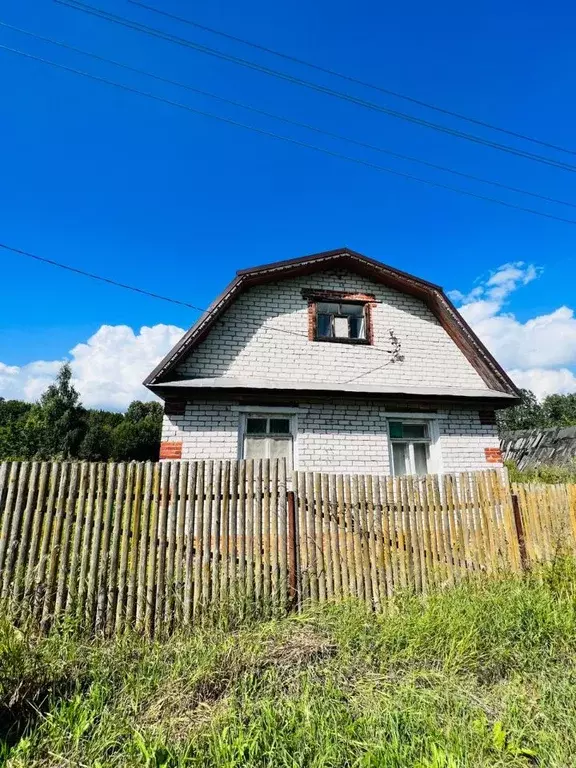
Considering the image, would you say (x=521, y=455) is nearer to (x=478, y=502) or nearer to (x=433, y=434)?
(x=433, y=434)

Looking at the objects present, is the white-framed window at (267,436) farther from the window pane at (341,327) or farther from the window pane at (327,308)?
the window pane at (327,308)

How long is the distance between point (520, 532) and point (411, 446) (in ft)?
10.9

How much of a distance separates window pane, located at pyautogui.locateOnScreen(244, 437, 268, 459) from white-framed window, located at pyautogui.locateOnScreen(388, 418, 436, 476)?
265cm

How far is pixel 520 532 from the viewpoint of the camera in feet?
16.1

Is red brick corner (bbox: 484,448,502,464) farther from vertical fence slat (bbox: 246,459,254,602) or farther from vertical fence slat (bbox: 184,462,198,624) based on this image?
vertical fence slat (bbox: 184,462,198,624)

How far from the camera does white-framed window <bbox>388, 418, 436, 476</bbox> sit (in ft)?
26.3

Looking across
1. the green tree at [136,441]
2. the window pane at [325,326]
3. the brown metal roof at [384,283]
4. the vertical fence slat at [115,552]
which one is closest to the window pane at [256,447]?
the brown metal roof at [384,283]

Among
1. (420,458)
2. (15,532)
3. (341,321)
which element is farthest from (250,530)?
(341,321)

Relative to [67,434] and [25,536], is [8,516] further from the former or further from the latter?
[67,434]

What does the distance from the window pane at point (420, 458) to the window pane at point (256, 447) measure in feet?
10.7

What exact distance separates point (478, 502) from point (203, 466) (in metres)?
3.56

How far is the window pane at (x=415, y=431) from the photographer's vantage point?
8219 mm

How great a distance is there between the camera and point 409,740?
2246mm

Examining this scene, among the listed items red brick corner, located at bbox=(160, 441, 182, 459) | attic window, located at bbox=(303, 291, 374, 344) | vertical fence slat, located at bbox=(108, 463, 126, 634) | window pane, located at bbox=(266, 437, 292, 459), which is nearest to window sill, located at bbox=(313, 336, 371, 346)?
attic window, located at bbox=(303, 291, 374, 344)
